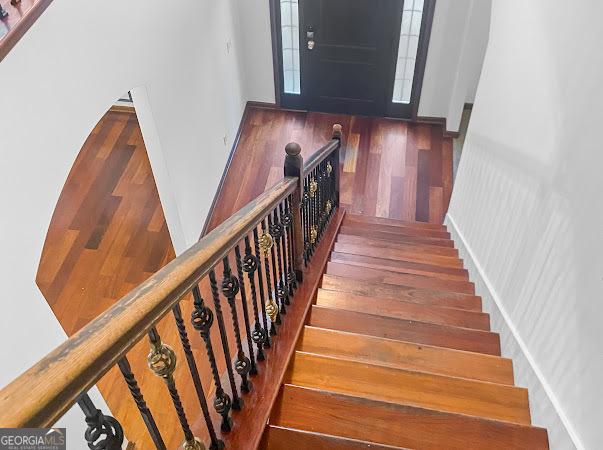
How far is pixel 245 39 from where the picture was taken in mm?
5770

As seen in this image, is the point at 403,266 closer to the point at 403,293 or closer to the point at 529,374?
the point at 403,293

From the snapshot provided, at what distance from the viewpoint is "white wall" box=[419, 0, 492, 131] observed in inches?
201

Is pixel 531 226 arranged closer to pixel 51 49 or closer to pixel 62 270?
pixel 51 49

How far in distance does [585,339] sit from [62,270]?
3.96 meters

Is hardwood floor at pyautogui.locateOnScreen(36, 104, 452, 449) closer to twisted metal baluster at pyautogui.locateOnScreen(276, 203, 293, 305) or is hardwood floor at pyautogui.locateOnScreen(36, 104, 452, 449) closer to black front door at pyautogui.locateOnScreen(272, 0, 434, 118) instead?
black front door at pyautogui.locateOnScreen(272, 0, 434, 118)

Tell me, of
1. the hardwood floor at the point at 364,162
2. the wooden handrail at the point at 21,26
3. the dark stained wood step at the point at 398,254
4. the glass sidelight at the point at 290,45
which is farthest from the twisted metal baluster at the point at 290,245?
the glass sidelight at the point at 290,45

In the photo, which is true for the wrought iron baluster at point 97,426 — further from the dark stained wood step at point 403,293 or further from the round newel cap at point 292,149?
the dark stained wood step at point 403,293

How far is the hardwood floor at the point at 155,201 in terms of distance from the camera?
382 cm

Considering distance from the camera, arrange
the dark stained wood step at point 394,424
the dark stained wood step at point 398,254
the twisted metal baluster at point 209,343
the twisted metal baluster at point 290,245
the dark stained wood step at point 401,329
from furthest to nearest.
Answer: the dark stained wood step at point 398,254
the dark stained wood step at point 401,329
the twisted metal baluster at point 290,245
the dark stained wood step at point 394,424
the twisted metal baluster at point 209,343

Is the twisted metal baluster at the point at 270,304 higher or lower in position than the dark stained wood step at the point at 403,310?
higher

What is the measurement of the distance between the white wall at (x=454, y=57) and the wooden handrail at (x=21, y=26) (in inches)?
157

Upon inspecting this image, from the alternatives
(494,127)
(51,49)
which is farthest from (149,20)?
(494,127)

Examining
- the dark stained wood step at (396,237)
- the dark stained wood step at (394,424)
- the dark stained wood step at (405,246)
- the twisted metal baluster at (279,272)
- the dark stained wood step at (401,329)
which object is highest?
the twisted metal baluster at (279,272)

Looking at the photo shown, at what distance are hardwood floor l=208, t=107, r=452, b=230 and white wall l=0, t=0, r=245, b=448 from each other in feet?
3.88
